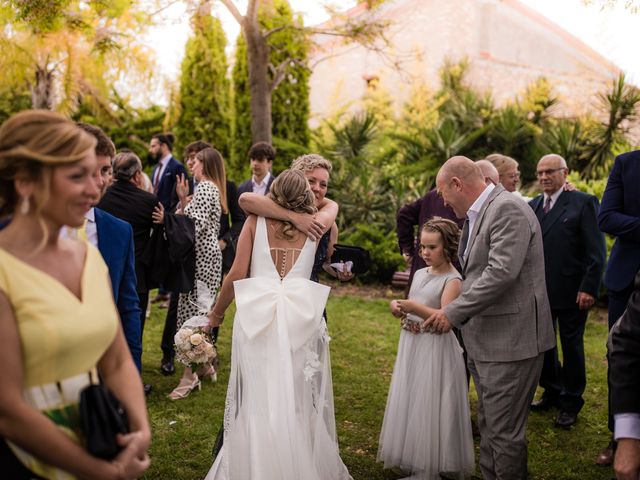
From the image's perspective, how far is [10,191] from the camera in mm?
1965

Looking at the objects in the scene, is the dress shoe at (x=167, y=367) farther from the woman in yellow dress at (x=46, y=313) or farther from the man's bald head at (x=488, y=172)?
the woman in yellow dress at (x=46, y=313)

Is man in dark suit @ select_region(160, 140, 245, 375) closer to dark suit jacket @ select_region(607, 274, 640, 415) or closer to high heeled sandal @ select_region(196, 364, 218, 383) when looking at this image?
high heeled sandal @ select_region(196, 364, 218, 383)

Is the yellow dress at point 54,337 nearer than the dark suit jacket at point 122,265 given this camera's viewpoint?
Yes

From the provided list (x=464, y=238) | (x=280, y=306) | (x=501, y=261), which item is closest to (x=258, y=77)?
(x=464, y=238)

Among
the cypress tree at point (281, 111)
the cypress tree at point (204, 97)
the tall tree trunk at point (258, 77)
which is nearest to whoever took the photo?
the tall tree trunk at point (258, 77)

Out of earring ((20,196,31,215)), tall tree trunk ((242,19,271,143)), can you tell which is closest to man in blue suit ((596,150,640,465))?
earring ((20,196,31,215))

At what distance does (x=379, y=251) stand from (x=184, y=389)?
5859mm

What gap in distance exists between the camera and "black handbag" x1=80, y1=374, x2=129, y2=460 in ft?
6.14

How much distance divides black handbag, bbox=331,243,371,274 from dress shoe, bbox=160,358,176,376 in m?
2.95

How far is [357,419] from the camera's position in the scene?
5543mm

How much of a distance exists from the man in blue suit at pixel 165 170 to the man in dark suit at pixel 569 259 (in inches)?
183

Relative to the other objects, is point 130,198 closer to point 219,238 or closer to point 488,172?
point 219,238

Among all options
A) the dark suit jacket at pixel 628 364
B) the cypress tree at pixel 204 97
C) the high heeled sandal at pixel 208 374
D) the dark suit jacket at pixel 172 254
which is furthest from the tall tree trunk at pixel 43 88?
the dark suit jacket at pixel 628 364

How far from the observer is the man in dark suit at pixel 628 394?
222cm
